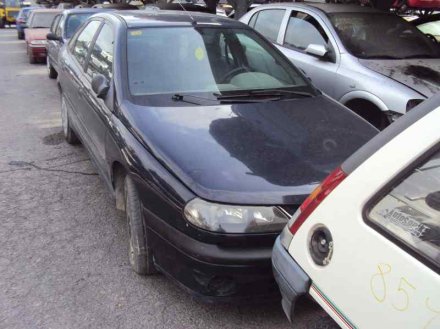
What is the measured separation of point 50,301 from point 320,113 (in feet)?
7.32

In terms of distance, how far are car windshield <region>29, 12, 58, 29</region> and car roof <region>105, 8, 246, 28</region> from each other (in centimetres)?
1050

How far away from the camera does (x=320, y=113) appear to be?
12.0ft

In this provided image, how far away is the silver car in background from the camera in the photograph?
189 inches

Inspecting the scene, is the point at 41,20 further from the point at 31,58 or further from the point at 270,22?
the point at 270,22

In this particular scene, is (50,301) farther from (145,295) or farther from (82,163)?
(82,163)

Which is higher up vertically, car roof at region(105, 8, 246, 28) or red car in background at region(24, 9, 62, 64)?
car roof at region(105, 8, 246, 28)

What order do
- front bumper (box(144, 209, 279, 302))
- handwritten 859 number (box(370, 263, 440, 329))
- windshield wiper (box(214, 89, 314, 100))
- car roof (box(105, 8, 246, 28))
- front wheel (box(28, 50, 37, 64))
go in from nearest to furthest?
handwritten 859 number (box(370, 263, 440, 329)) → front bumper (box(144, 209, 279, 302)) → windshield wiper (box(214, 89, 314, 100)) → car roof (box(105, 8, 246, 28)) → front wheel (box(28, 50, 37, 64))

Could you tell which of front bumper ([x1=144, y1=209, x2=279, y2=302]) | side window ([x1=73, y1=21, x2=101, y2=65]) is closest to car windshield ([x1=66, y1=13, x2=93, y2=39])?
side window ([x1=73, y1=21, x2=101, y2=65])

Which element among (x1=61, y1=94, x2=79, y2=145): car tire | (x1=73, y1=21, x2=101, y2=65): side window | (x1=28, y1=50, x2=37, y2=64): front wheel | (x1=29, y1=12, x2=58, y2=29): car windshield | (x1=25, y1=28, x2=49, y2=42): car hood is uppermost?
(x1=73, y1=21, x2=101, y2=65): side window

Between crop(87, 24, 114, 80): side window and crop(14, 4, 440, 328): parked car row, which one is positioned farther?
crop(87, 24, 114, 80): side window

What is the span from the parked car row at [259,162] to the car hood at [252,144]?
0.01m

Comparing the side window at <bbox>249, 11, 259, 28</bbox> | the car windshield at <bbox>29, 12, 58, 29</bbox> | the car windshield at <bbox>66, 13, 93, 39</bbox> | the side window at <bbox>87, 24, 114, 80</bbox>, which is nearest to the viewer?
the side window at <bbox>87, 24, 114, 80</bbox>

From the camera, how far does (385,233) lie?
4.99 feet

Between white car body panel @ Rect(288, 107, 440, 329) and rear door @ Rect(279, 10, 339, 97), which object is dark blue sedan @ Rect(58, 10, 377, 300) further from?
rear door @ Rect(279, 10, 339, 97)
